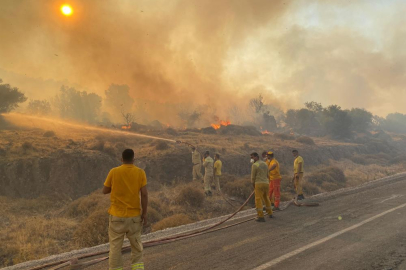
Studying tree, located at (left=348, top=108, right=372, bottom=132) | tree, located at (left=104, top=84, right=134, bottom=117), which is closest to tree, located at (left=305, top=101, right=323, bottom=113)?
tree, located at (left=348, top=108, right=372, bottom=132)

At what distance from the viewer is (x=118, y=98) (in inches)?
3364

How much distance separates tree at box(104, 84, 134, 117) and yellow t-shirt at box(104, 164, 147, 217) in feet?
276

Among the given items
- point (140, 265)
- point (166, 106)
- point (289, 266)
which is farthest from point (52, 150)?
point (166, 106)

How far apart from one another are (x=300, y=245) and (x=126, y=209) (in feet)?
12.3

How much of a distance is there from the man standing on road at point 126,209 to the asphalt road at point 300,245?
971 mm

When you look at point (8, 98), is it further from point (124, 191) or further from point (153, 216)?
point (124, 191)

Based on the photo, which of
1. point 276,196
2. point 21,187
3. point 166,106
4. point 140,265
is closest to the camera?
point 140,265

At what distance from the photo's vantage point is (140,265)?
3943 mm

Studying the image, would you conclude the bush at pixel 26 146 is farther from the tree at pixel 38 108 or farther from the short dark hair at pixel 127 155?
the tree at pixel 38 108

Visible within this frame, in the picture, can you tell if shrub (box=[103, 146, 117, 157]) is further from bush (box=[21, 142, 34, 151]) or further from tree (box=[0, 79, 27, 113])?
tree (box=[0, 79, 27, 113])

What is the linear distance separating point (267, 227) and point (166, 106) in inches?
3328

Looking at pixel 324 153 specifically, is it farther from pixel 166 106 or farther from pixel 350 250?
pixel 166 106

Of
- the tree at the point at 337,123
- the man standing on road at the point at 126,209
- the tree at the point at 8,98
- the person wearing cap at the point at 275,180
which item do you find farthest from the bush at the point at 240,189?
the tree at the point at 337,123

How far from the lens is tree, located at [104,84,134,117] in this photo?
84681mm
